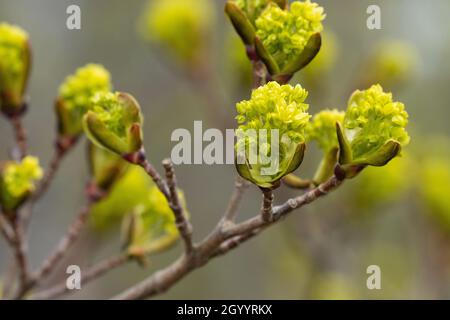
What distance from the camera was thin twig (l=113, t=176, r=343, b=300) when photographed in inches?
48.6

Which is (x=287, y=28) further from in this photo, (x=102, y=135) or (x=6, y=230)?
(x=6, y=230)

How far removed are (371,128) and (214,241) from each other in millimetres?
371

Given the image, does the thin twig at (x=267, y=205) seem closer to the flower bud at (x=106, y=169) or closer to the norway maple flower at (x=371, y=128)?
the norway maple flower at (x=371, y=128)

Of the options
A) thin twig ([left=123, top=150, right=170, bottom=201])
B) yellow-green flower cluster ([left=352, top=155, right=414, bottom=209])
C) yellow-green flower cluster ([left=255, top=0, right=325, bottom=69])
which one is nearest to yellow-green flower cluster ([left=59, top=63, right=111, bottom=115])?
thin twig ([left=123, top=150, right=170, bottom=201])

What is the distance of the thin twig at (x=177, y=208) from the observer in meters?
1.27

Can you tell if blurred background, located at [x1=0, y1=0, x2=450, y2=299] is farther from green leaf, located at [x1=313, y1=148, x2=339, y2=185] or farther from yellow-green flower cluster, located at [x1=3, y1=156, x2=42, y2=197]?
green leaf, located at [x1=313, y1=148, x2=339, y2=185]

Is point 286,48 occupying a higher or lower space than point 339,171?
higher

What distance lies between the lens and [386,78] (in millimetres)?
2908

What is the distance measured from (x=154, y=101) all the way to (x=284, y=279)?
159cm

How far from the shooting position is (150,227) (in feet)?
5.82

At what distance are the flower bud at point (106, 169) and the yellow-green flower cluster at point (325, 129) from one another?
49 centimetres
